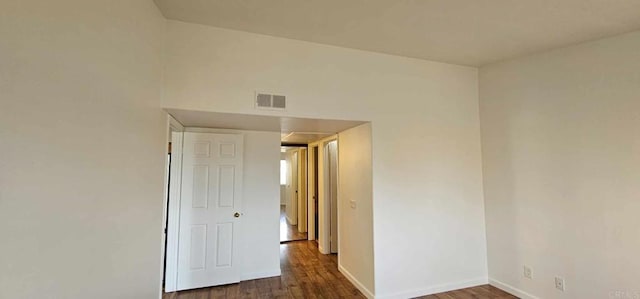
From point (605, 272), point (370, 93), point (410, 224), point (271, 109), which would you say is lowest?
point (605, 272)

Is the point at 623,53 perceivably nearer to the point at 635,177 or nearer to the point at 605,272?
the point at 635,177

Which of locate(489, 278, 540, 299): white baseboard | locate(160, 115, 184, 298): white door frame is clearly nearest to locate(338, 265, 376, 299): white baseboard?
locate(489, 278, 540, 299): white baseboard

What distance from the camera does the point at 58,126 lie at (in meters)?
1.05

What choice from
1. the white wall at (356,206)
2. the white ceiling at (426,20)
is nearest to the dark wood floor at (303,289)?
the white wall at (356,206)

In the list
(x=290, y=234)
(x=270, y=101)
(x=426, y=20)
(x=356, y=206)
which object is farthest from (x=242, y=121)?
(x=290, y=234)

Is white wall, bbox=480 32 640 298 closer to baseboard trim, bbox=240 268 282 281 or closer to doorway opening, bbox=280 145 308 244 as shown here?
baseboard trim, bbox=240 268 282 281

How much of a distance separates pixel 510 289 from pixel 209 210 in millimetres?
3810

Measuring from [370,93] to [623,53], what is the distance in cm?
226

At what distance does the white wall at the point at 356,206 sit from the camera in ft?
10.3

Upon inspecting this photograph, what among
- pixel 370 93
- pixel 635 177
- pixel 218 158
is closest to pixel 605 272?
pixel 635 177

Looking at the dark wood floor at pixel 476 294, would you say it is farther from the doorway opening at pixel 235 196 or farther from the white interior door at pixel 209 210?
the white interior door at pixel 209 210

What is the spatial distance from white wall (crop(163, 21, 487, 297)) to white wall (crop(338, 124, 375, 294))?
13cm

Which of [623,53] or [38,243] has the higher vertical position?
[623,53]

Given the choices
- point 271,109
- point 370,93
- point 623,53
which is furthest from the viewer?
point 370,93
